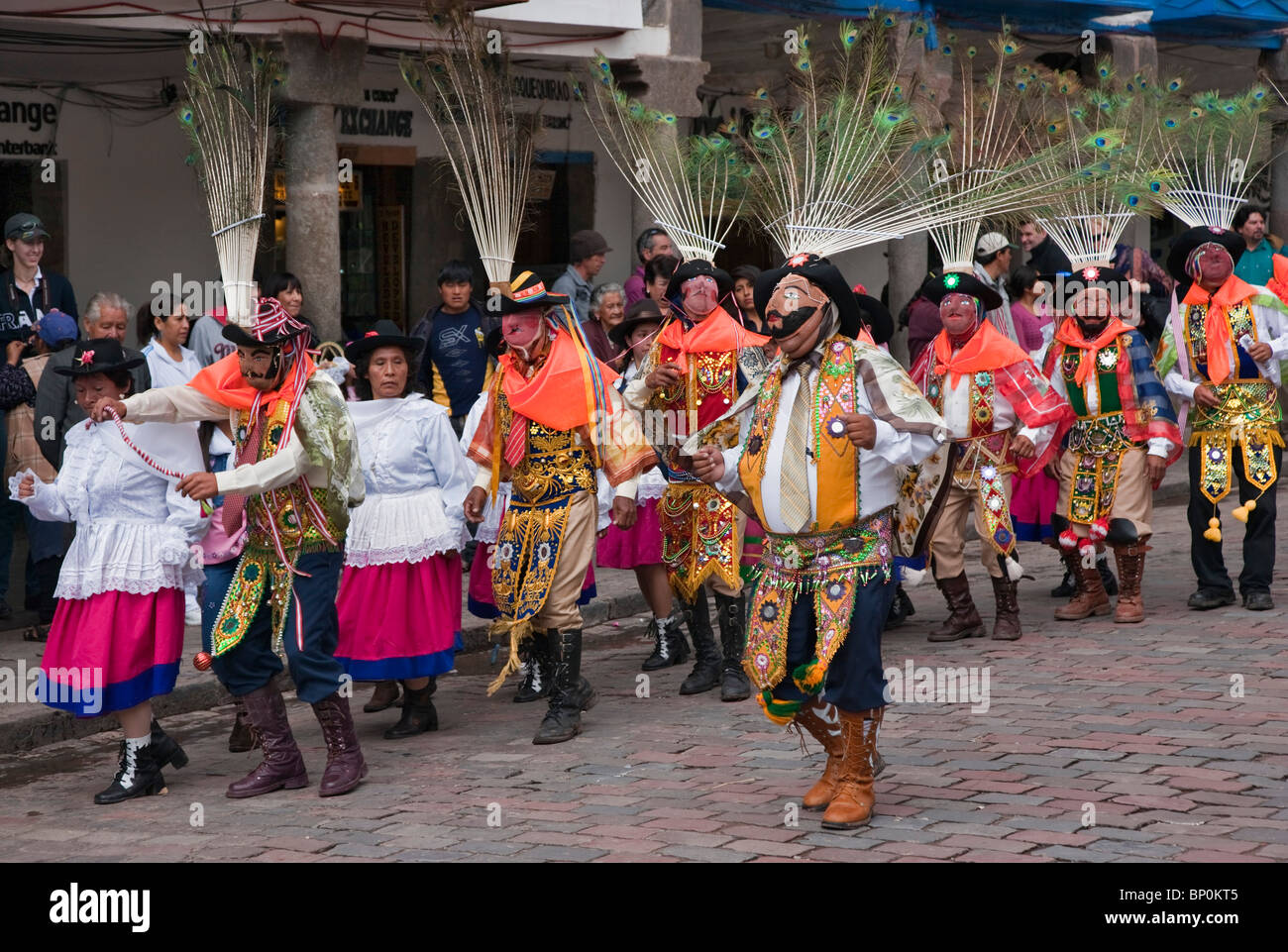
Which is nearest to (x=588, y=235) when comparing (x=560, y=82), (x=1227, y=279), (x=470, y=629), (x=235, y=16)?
(x=235, y=16)

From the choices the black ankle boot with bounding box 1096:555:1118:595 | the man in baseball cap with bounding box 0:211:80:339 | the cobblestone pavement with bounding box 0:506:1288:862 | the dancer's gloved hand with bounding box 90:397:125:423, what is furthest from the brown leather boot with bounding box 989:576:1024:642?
the man in baseball cap with bounding box 0:211:80:339

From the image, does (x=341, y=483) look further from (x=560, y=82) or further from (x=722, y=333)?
(x=560, y=82)

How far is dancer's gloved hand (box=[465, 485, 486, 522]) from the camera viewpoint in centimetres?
724

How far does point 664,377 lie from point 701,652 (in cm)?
135

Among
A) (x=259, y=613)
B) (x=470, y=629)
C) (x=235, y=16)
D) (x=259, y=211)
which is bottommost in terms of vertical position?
(x=470, y=629)

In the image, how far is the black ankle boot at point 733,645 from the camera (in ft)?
25.5

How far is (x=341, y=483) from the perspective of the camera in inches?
254

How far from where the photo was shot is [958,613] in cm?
914

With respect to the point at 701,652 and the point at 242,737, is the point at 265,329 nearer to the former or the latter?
the point at 242,737

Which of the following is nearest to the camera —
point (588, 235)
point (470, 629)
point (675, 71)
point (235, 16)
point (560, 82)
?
point (470, 629)

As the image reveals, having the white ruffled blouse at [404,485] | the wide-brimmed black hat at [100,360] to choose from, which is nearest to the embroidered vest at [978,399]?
the white ruffled blouse at [404,485]

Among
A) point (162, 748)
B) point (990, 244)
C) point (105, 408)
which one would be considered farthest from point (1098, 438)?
point (105, 408)

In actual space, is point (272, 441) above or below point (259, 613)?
above

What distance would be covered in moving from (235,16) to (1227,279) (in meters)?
6.57
